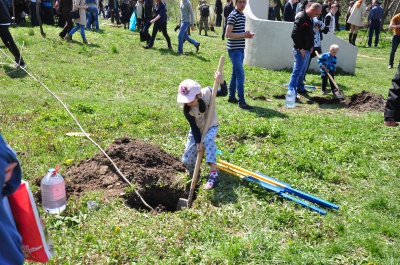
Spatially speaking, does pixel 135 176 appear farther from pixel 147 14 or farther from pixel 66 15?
pixel 147 14

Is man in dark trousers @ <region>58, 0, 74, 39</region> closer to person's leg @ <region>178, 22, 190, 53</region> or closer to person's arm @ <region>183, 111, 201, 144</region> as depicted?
person's leg @ <region>178, 22, 190, 53</region>

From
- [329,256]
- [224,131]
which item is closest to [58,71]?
[224,131]

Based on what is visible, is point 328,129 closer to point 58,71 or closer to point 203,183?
point 203,183

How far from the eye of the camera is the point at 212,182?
16.5ft

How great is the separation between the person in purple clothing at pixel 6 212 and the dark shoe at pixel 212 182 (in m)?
3.16

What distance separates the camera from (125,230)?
413cm

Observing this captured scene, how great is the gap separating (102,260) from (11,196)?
5.85ft

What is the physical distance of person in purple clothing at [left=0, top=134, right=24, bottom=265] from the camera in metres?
1.87

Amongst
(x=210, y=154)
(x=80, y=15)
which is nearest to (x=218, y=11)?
(x=80, y=15)

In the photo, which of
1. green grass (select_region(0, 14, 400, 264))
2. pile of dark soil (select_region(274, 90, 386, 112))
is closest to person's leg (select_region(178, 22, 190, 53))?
green grass (select_region(0, 14, 400, 264))

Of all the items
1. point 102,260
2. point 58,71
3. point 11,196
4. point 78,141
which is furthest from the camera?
point 58,71

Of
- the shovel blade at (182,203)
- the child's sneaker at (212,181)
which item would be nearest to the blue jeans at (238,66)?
the child's sneaker at (212,181)

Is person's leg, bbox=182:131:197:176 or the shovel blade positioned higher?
person's leg, bbox=182:131:197:176

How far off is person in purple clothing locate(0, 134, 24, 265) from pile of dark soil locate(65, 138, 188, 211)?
9.20ft
